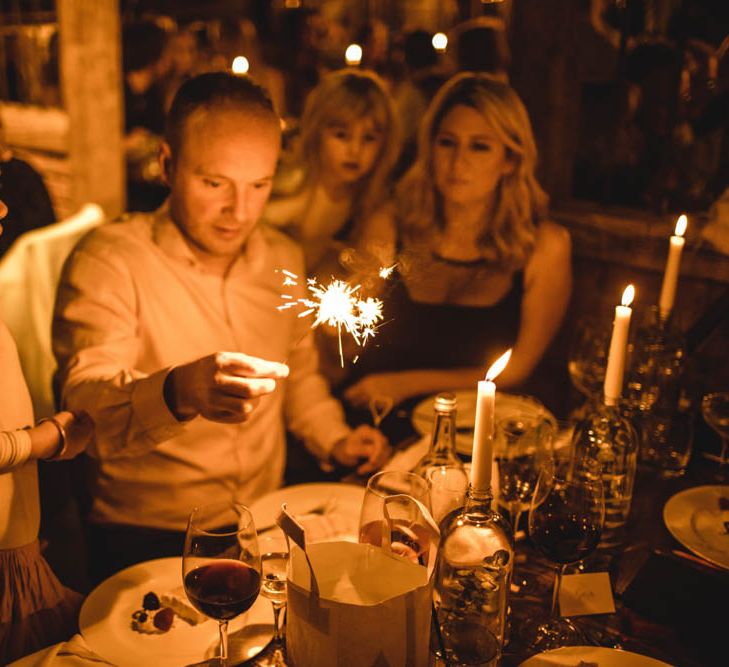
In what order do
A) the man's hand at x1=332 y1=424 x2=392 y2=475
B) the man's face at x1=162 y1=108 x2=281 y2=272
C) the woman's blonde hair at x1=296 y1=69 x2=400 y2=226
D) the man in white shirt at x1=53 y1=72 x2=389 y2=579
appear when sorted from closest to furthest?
the man in white shirt at x1=53 y1=72 x2=389 y2=579 < the man's face at x1=162 y1=108 x2=281 y2=272 < the man's hand at x1=332 y1=424 x2=392 y2=475 < the woman's blonde hair at x1=296 y1=69 x2=400 y2=226

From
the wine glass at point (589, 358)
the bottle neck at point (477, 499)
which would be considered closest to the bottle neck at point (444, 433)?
the bottle neck at point (477, 499)

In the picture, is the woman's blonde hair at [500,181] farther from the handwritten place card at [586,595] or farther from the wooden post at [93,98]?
the wooden post at [93,98]

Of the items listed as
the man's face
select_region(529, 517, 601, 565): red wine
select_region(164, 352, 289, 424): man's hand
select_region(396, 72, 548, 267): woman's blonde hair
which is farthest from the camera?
select_region(396, 72, 548, 267): woman's blonde hair

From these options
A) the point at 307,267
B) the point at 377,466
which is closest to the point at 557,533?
the point at 377,466

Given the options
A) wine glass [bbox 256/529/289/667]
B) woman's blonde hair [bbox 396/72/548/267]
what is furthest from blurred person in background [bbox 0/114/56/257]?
wine glass [bbox 256/529/289/667]

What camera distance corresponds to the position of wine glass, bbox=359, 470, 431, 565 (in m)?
1.07

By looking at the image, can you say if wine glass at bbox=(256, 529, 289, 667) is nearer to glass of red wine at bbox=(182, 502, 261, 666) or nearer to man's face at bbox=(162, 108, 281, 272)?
glass of red wine at bbox=(182, 502, 261, 666)

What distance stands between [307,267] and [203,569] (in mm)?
1516

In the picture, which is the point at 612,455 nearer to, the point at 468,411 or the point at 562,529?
the point at 562,529

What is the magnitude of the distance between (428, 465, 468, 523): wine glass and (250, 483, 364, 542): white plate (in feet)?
0.54

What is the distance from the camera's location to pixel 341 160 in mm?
2625

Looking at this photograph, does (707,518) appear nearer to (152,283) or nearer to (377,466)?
(377,466)

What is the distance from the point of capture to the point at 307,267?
8.22ft

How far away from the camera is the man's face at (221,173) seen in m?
1.71
